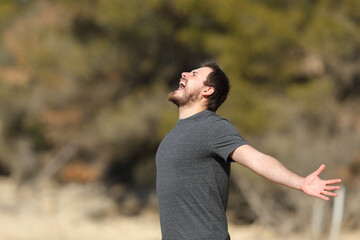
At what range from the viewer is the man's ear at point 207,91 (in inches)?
119

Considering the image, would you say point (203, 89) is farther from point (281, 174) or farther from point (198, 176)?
point (281, 174)

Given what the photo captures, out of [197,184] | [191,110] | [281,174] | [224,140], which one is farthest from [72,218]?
[281,174]

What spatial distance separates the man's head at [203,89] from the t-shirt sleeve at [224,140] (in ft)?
0.86

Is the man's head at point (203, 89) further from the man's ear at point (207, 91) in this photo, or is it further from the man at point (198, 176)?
the man at point (198, 176)

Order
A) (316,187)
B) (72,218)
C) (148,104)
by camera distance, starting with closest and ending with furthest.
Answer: (316,187)
(148,104)
(72,218)

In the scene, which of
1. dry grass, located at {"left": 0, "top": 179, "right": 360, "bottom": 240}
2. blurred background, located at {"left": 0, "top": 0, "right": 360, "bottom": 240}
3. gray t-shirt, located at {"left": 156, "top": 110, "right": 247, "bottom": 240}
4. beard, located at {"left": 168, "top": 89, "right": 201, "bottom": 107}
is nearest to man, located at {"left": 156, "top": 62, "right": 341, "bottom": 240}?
gray t-shirt, located at {"left": 156, "top": 110, "right": 247, "bottom": 240}

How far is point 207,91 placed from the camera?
3.02 m

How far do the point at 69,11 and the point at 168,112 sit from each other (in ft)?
15.5

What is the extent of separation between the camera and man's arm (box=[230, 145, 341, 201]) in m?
2.48

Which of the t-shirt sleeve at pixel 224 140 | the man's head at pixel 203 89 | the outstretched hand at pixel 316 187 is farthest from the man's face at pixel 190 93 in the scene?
the outstretched hand at pixel 316 187

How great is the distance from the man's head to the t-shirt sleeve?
261mm

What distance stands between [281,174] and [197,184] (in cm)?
43

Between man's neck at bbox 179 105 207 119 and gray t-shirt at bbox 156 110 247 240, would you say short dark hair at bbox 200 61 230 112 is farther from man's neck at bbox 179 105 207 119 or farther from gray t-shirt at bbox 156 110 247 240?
gray t-shirt at bbox 156 110 247 240

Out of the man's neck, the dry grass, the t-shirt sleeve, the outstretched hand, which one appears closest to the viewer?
the outstretched hand
